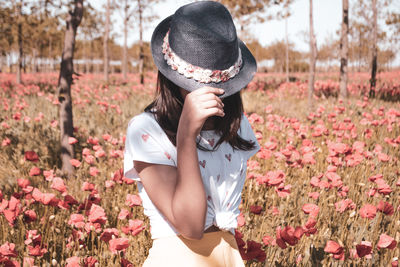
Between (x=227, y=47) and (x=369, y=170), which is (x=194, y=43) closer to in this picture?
(x=227, y=47)

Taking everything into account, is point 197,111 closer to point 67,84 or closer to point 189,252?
point 189,252

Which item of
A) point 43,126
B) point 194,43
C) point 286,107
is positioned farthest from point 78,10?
point 286,107

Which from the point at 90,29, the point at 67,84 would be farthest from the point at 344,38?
the point at 90,29

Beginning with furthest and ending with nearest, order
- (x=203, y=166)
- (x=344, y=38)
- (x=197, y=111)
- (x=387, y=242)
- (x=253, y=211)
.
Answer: (x=344, y=38) → (x=253, y=211) → (x=387, y=242) → (x=203, y=166) → (x=197, y=111)

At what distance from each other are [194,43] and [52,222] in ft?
5.43

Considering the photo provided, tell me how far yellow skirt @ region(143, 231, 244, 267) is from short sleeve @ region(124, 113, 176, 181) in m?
0.26

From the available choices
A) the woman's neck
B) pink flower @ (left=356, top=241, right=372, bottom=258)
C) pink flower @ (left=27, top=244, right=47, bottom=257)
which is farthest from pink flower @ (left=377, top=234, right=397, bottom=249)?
pink flower @ (left=27, top=244, right=47, bottom=257)

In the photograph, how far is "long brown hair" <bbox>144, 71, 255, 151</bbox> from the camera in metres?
1.11

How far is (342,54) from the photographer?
8.25m

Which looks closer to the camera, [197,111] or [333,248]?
[197,111]

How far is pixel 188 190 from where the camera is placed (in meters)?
0.83

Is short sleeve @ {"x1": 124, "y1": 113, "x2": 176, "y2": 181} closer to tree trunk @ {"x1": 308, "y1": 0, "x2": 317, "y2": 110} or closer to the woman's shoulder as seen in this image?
the woman's shoulder

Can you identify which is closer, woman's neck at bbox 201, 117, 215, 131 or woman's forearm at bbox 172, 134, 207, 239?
woman's forearm at bbox 172, 134, 207, 239

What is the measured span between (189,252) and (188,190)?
1.04ft
